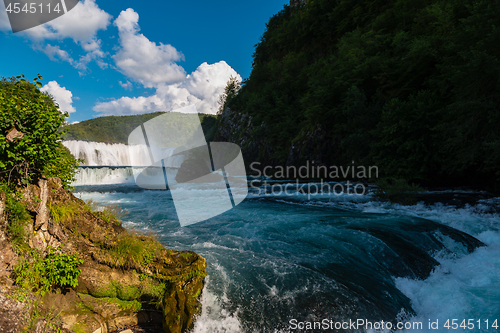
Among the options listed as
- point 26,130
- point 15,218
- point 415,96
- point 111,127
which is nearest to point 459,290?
point 15,218

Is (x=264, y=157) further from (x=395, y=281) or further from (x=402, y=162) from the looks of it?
(x=395, y=281)

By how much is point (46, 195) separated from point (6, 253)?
1014 mm

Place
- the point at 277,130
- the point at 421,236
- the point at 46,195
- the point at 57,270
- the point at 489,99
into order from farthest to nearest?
the point at 277,130
the point at 489,99
the point at 421,236
the point at 46,195
the point at 57,270

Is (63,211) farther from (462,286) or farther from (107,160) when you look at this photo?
(107,160)

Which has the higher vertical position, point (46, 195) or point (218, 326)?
point (46, 195)

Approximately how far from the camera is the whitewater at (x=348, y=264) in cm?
434

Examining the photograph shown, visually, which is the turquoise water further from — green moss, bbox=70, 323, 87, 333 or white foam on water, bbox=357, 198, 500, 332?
green moss, bbox=70, 323, 87, 333

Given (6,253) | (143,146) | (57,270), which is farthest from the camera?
(143,146)

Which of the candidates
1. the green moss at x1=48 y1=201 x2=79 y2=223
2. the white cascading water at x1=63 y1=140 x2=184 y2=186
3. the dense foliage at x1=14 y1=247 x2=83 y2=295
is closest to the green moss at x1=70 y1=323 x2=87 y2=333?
the dense foliage at x1=14 y1=247 x2=83 y2=295

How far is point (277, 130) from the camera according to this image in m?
32.8

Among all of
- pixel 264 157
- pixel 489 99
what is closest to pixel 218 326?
pixel 489 99

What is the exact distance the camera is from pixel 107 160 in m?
43.1

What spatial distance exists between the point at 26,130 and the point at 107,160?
151 feet

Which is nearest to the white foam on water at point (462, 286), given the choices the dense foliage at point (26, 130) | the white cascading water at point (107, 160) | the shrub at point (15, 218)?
the shrub at point (15, 218)
